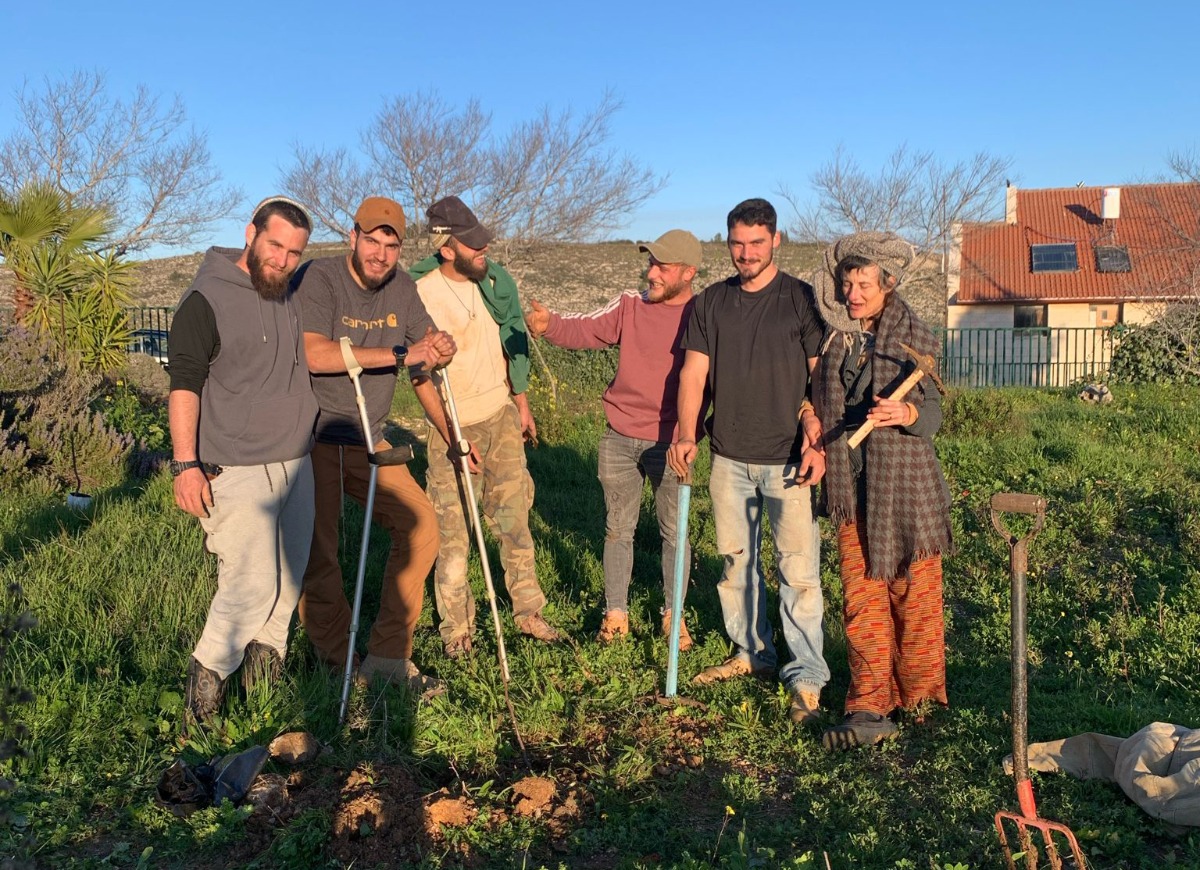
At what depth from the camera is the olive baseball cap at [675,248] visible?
5371 mm

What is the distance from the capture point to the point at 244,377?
4359 mm

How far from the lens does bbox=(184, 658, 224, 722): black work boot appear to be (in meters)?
4.34

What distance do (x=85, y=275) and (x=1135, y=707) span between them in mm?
11123

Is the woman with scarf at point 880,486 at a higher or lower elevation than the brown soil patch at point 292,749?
higher

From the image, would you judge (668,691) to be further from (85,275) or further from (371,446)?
(85,275)

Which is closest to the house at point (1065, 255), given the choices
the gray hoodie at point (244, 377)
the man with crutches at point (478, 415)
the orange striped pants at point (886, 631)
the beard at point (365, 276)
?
the man with crutches at point (478, 415)

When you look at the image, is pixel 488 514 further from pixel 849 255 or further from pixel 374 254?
pixel 849 255

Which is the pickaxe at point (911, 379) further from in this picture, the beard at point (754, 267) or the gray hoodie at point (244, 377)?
the gray hoodie at point (244, 377)

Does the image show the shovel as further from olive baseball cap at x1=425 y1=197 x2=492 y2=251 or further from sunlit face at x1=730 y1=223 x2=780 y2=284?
olive baseball cap at x1=425 y1=197 x2=492 y2=251

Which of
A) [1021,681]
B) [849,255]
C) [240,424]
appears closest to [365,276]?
[240,424]

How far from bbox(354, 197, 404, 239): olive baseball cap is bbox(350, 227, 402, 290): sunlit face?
25 millimetres

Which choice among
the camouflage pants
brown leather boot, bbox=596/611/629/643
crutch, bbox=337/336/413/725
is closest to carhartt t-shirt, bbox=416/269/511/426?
the camouflage pants

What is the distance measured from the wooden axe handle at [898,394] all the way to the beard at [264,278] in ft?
8.20

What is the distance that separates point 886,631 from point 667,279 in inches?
82.2
